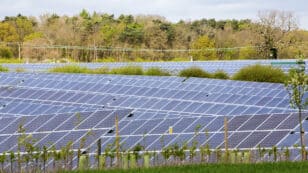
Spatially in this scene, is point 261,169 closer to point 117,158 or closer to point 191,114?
point 117,158

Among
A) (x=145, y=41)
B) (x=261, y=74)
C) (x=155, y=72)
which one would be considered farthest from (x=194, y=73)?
(x=145, y=41)

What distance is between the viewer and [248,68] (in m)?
43.2

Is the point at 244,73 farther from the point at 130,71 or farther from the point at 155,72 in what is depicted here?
the point at 130,71

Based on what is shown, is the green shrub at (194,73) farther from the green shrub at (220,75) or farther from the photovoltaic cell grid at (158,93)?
the photovoltaic cell grid at (158,93)

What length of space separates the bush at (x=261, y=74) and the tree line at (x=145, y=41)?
1368 inches

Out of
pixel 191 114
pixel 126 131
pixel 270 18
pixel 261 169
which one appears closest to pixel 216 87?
pixel 191 114

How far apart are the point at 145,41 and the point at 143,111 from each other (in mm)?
69677

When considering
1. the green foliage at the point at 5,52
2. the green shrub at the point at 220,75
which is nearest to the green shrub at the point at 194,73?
the green shrub at the point at 220,75

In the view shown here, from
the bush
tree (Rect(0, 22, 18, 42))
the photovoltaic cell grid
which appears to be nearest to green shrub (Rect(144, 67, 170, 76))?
the bush

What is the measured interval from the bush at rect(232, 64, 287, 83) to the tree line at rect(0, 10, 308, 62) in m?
34.7

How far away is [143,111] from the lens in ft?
98.5

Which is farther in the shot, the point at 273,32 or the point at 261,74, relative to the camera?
the point at 273,32

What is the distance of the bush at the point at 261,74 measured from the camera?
136 feet

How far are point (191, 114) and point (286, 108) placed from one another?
3.61 meters
